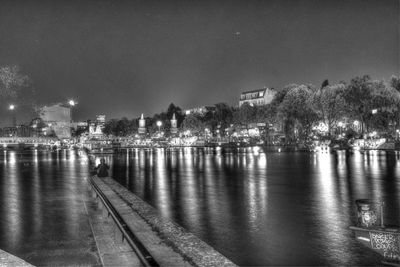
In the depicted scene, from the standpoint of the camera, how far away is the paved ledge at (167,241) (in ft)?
23.2

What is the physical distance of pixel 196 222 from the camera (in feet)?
34.3

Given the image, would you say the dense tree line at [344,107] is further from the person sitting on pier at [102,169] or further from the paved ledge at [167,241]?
the paved ledge at [167,241]

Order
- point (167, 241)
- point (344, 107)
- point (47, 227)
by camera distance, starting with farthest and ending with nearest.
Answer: point (344, 107) < point (47, 227) < point (167, 241)

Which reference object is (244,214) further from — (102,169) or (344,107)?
(344,107)

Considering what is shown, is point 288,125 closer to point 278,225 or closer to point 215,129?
point 215,129

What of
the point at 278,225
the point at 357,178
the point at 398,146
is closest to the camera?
the point at 278,225

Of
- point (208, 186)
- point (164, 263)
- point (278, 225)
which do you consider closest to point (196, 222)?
point (278, 225)

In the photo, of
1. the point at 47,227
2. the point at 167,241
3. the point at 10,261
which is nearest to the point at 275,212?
the point at 167,241

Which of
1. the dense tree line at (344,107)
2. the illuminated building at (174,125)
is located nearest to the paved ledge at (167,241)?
the dense tree line at (344,107)

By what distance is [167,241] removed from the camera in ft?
27.4

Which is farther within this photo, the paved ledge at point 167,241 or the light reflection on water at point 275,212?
the light reflection on water at point 275,212

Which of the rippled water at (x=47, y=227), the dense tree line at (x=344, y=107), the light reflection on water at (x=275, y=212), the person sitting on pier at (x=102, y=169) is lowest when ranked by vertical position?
the light reflection on water at (x=275, y=212)

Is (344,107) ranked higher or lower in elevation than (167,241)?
higher

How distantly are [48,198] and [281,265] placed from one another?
34.6ft
